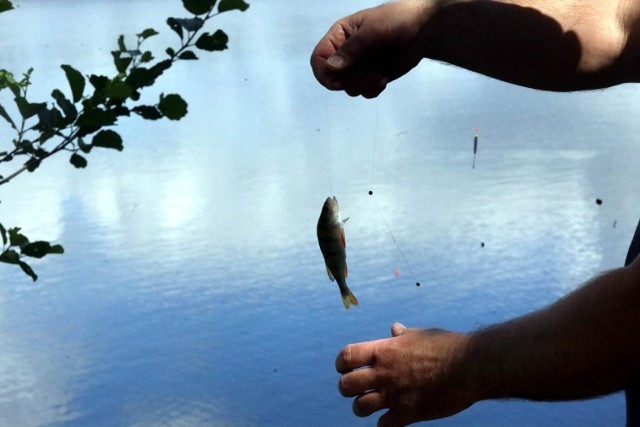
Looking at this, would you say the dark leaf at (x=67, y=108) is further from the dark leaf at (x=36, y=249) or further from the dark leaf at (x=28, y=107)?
the dark leaf at (x=36, y=249)

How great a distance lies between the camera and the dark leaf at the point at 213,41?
4.23ft

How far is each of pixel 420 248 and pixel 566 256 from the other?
0.40 metres

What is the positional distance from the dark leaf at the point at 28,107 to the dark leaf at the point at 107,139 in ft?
0.26

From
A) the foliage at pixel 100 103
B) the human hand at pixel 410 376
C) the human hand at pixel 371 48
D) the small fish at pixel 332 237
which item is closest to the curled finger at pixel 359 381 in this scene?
the human hand at pixel 410 376

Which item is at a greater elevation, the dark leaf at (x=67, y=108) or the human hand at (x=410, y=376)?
the dark leaf at (x=67, y=108)

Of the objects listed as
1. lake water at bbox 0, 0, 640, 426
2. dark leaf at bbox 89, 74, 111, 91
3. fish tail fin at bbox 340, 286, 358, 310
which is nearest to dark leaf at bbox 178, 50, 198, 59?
dark leaf at bbox 89, 74, 111, 91

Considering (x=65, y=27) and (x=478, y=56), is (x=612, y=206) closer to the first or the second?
(x=478, y=56)

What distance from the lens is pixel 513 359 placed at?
81cm

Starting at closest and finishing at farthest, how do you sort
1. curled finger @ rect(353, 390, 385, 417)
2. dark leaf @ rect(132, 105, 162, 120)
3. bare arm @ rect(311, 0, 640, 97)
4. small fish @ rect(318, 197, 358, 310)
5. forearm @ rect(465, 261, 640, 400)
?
1. forearm @ rect(465, 261, 640, 400)
2. curled finger @ rect(353, 390, 385, 417)
3. small fish @ rect(318, 197, 358, 310)
4. bare arm @ rect(311, 0, 640, 97)
5. dark leaf @ rect(132, 105, 162, 120)

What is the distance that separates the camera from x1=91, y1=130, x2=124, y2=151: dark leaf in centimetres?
132

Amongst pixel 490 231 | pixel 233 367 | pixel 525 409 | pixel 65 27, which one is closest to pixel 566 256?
pixel 490 231

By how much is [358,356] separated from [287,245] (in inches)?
78.2

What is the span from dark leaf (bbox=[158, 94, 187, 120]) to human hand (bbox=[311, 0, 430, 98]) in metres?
0.21

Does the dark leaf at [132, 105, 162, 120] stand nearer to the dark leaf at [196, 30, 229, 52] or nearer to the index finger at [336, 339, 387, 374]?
the dark leaf at [196, 30, 229, 52]
